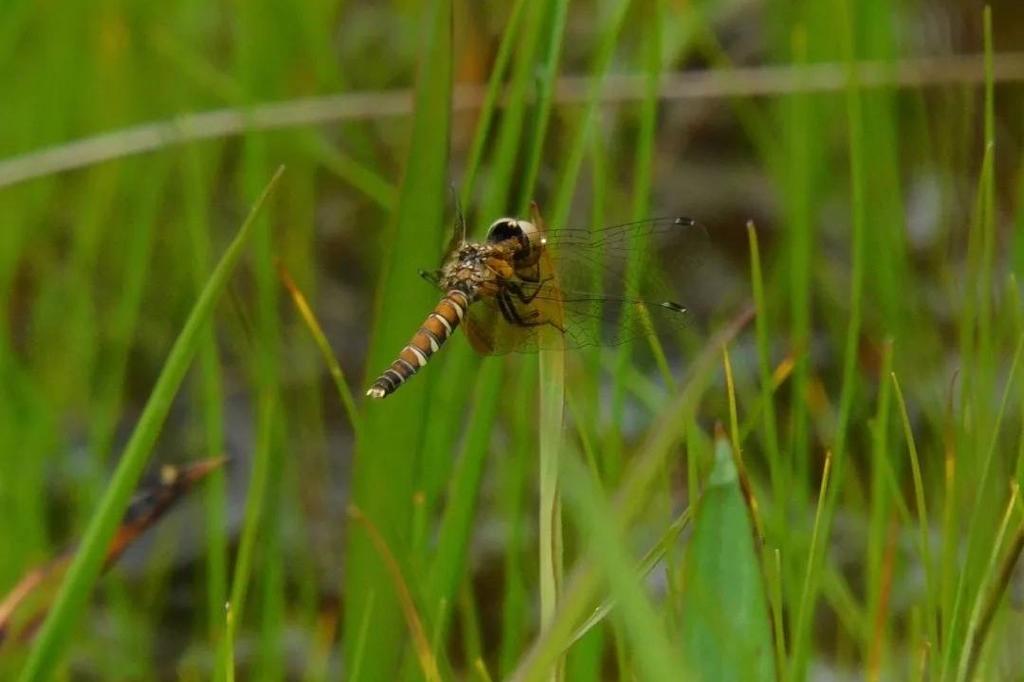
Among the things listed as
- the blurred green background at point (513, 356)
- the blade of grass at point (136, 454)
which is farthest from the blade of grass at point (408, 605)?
the blade of grass at point (136, 454)

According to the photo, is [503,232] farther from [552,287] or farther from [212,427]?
[212,427]

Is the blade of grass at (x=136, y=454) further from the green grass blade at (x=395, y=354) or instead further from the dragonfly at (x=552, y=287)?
the dragonfly at (x=552, y=287)

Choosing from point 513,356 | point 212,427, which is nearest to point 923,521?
point 212,427

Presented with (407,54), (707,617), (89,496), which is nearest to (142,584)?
(89,496)

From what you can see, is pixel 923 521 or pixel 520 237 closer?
pixel 923 521

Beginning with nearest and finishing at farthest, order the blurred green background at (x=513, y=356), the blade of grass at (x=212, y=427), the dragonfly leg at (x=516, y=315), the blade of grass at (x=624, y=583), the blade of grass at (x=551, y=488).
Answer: the blade of grass at (x=624, y=583)
the blade of grass at (x=551, y=488)
the blurred green background at (x=513, y=356)
the dragonfly leg at (x=516, y=315)
the blade of grass at (x=212, y=427)

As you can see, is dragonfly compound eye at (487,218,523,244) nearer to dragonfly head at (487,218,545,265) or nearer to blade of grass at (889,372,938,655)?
dragonfly head at (487,218,545,265)

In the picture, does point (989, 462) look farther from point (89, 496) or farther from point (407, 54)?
point (407, 54)
